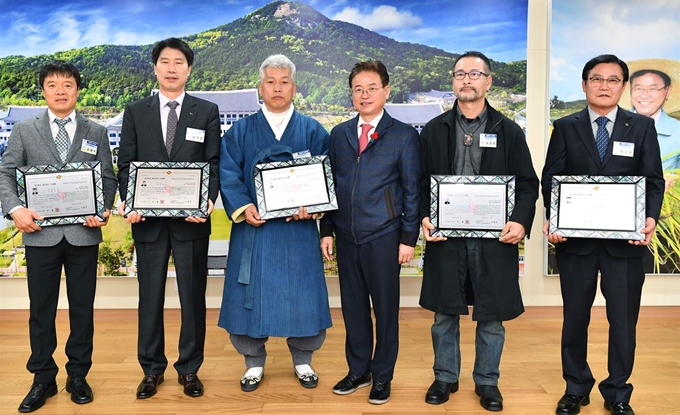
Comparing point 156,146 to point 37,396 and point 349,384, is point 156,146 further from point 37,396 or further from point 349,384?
point 349,384

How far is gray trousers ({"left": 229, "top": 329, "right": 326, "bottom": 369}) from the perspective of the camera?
3332mm

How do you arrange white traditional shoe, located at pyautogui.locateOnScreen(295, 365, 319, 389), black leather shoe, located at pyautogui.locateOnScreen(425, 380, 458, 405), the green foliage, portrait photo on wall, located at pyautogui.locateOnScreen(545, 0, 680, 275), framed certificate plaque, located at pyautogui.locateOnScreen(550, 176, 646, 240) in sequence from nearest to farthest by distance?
framed certificate plaque, located at pyautogui.locateOnScreen(550, 176, 646, 240) < black leather shoe, located at pyautogui.locateOnScreen(425, 380, 458, 405) < white traditional shoe, located at pyautogui.locateOnScreen(295, 365, 319, 389) < portrait photo on wall, located at pyautogui.locateOnScreen(545, 0, 680, 275) < the green foliage

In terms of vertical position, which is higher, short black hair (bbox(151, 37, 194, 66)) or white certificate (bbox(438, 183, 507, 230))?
short black hair (bbox(151, 37, 194, 66))

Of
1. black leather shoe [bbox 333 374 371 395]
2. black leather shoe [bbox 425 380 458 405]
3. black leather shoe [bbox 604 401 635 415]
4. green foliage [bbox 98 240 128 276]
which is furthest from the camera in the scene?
green foliage [bbox 98 240 128 276]

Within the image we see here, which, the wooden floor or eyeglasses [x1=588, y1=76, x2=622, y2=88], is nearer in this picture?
eyeglasses [x1=588, y1=76, x2=622, y2=88]

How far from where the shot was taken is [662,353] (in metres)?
3.99

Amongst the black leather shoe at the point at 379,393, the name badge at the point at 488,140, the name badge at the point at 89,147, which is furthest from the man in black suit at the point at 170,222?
the name badge at the point at 488,140

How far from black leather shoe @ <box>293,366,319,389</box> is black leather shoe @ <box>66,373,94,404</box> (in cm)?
112

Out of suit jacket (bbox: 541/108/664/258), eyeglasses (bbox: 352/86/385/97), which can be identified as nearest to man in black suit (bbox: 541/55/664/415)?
suit jacket (bbox: 541/108/664/258)

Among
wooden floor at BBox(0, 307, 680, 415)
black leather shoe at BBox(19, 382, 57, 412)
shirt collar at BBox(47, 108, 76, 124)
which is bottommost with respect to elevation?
wooden floor at BBox(0, 307, 680, 415)

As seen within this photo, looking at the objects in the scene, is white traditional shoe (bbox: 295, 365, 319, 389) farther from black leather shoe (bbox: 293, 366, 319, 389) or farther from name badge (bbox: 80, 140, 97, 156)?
name badge (bbox: 80, 140, 97, 156)

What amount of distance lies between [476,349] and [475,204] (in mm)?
794

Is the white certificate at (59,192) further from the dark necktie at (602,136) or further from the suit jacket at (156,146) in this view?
the dark necktie at (602,136)

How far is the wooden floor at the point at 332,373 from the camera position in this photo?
10.1 feet
